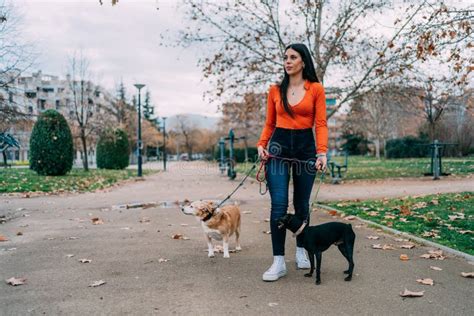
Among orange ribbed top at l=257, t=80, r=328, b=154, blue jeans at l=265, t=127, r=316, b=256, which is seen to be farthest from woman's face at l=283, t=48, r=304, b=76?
blue jeans at l=265, t=127, r=316, b=256

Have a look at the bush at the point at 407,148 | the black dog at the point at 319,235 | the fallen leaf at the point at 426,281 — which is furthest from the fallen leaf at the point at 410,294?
the bush at the point at 407,148

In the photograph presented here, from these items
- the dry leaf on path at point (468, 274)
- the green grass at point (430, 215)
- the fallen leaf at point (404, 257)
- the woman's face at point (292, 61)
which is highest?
the woman's face at point (292, 61)

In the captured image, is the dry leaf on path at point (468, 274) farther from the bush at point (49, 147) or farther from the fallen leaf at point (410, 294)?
the bush at point (49, 147)

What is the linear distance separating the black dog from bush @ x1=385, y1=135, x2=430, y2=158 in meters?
41.5

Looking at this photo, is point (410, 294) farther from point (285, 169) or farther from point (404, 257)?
point (285, 169)

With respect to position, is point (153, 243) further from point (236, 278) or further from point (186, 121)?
point (186, 121)

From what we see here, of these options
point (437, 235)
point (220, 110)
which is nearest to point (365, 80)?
point (220, 110)

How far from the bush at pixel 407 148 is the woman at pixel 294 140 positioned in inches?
1633

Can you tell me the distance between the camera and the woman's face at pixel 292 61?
4.37 meters

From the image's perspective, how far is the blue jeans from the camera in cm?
434

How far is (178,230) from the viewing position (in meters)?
7.36

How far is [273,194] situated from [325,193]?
916cm

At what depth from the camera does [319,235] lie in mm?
4137

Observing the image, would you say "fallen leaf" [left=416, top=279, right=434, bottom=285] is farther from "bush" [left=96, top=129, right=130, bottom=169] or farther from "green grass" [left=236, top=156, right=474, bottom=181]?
"bush" [left=96, top=129, right=130, bottom=169]
